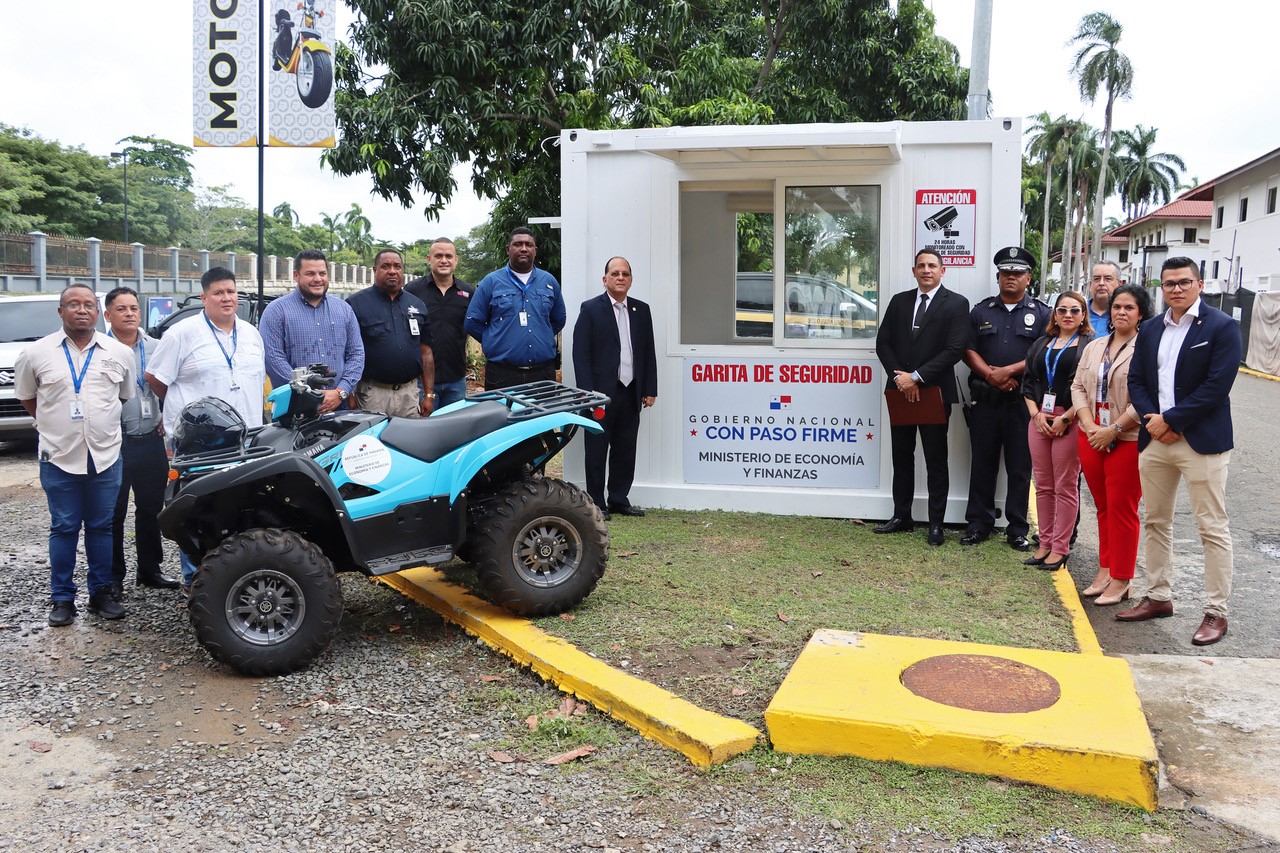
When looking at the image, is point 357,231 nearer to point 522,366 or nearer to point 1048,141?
point 1048,141

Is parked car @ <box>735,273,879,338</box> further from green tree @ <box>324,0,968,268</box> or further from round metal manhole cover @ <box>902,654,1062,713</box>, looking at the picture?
green tree @ <box>324,0,968,268</box>

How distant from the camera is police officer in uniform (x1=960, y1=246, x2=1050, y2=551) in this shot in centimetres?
727

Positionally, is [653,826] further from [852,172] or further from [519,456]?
[852,172]

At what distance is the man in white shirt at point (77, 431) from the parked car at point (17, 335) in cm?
631

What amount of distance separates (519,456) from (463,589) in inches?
41.1

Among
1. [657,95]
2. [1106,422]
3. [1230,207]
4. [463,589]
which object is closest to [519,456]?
[463,589]

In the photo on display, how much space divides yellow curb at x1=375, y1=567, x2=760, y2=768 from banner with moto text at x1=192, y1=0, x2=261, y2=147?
6193 mm

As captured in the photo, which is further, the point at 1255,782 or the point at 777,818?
the point at 1255,782

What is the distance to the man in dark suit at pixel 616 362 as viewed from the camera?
7984mm

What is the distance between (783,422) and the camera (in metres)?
8.35

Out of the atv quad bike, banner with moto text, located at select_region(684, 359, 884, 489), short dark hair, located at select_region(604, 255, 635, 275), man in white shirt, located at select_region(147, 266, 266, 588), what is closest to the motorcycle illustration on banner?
short dark hair, located at select_region(604, 255, 635, 275)

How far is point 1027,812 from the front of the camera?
12.1 ft

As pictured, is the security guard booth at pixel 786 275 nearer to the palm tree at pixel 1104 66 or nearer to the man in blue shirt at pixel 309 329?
the man in blue shirt at pixel 309 329

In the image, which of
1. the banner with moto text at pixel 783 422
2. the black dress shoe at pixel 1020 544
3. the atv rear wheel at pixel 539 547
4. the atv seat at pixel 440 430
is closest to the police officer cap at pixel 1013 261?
the banner with moto text at pixel 783 422
